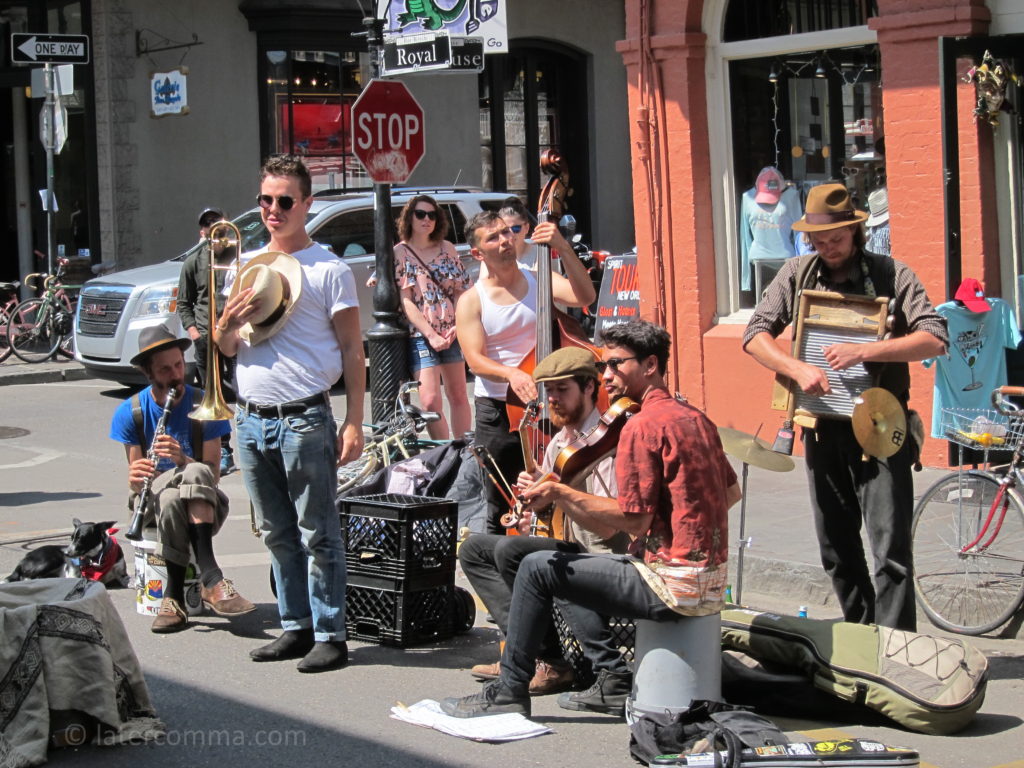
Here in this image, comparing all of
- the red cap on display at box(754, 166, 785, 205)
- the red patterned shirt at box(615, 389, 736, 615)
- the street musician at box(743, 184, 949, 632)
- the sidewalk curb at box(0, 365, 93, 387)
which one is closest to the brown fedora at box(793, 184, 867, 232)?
the street musician at box(743, 184, 949, 632)

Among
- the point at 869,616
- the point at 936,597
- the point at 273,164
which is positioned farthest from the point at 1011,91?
the point at 273,164

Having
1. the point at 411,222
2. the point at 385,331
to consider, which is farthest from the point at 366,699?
the point at 411,222

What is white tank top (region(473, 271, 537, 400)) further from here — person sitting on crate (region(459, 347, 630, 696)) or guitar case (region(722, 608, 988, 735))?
guitar case (region(722, 608, 988, 735))

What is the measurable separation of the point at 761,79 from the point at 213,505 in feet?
18.8

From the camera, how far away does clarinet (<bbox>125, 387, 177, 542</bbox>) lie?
6.83 m

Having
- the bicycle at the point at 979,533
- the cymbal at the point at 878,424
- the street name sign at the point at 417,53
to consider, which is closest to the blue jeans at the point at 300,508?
the cymbal at the point at 878,424

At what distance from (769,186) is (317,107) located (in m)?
12.6

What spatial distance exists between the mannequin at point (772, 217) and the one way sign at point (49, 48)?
31.6 ft

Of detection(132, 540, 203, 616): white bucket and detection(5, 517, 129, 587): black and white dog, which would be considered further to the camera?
detection(132, 540, 203, 616): white bucket

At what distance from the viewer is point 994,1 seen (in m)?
9.10

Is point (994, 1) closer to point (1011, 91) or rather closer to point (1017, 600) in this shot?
point (1011, 91)

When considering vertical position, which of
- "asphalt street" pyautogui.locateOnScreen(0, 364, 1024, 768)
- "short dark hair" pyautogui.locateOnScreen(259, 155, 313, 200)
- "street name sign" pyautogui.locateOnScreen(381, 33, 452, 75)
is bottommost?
"asphalt street" pyautogui.locateOnScreen(0, 364, 1024, 768)

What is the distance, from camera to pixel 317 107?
22047 mm

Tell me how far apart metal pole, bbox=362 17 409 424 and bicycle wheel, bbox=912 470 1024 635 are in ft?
15.3
